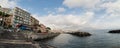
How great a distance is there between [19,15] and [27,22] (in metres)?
18.6

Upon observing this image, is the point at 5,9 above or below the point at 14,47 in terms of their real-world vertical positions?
above

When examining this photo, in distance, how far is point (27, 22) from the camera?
5054 inches

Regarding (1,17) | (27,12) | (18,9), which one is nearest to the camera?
(1,17)

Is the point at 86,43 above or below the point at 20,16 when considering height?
below

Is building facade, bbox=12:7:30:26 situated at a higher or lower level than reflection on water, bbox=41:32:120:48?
higher

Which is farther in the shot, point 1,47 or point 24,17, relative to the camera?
point 24,17

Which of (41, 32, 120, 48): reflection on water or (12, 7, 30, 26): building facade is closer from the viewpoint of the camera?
(41, 32, 120, 48): reflection on water

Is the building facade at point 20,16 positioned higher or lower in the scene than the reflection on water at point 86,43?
higher

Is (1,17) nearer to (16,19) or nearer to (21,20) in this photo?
Result: (16,19)

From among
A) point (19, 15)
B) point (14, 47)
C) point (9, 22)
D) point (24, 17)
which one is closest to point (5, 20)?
point (9, 22)

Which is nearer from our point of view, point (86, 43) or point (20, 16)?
point (86, 43)

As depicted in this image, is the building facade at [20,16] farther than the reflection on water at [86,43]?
Yes

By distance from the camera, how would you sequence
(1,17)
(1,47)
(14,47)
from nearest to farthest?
(1,47), (14,47), (1,17)

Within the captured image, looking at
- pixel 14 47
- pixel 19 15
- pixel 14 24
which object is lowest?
pixel 14 47
